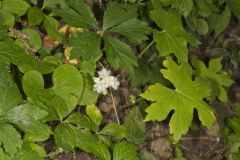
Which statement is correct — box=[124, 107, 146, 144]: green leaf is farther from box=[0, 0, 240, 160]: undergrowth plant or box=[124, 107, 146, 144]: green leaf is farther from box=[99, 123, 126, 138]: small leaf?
box=[99, 123, 126, 138]: small leaf

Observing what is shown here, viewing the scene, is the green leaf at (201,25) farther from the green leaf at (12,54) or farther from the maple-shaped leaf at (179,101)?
the green leaf at (12,54)

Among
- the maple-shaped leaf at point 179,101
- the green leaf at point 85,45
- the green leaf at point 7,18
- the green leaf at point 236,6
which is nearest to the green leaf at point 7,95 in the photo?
the green leaf at point 85,45

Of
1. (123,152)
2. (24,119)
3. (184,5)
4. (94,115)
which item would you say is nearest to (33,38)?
(94,115)

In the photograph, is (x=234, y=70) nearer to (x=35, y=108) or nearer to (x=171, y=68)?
(x=171, y=68)

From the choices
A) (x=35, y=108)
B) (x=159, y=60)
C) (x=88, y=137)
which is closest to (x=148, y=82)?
(x=159, y=60)

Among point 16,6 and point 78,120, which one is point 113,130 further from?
point 16,6
